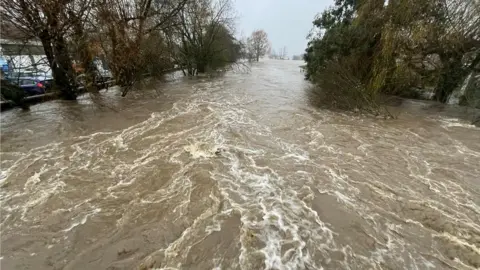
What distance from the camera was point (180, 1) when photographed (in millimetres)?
16719

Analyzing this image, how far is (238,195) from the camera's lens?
186 inches

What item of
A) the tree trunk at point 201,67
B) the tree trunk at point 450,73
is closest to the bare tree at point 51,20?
the tree trunk at point 450,73

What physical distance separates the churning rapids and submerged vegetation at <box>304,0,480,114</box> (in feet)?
8.45

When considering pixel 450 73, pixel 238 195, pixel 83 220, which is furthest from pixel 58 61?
pixel 450 73

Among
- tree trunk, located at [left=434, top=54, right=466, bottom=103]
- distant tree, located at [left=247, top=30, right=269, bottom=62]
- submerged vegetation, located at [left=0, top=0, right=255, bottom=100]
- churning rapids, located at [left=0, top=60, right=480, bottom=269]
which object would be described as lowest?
churning rapids, located at [left=0, top=60, right=480, bottom=269]

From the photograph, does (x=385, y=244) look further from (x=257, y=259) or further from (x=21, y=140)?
(x=21, y=140)

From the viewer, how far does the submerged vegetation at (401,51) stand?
9.98 meters

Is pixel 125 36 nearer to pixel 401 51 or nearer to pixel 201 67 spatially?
pixel 401 51

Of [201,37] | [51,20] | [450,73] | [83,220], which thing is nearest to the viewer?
[83,220]

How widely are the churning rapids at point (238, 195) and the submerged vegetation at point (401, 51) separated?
2575 millimetres

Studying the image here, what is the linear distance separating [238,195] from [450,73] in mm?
12551

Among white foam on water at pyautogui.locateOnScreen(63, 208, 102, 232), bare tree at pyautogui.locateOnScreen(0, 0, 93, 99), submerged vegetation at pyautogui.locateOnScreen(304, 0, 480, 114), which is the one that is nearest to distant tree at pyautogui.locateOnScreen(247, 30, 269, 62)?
submerged vegetation at pyautogui.locateOnScreen(304, 0, 480, 114)

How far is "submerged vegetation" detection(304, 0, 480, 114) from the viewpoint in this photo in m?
9.98

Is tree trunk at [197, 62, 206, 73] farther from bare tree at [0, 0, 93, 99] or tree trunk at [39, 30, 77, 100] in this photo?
bare tree at [0, 0, 93, 99]
